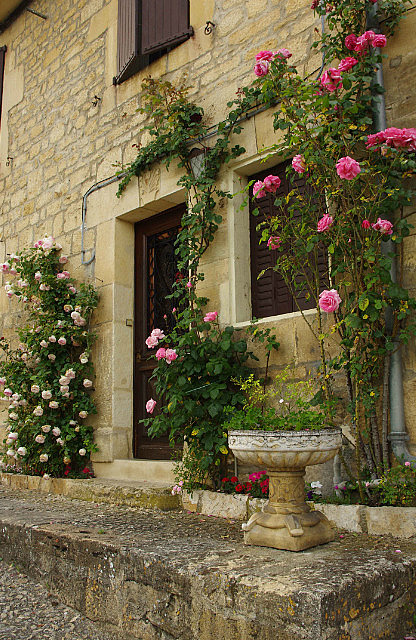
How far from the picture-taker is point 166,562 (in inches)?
90.0

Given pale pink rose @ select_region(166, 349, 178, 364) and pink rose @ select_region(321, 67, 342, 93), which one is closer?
pink rose @ select_region(321, 67, 342, 93)

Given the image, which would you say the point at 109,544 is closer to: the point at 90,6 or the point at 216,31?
the point at 216,31

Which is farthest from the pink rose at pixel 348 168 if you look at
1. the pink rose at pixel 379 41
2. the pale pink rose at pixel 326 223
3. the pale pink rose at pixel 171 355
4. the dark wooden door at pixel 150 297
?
the dark wooden door at pixel 150 297

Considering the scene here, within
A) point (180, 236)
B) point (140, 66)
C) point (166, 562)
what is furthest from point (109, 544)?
point (140, 66)

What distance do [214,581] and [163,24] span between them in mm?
4403

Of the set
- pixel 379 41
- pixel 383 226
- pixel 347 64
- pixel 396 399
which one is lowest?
pixel 396 399

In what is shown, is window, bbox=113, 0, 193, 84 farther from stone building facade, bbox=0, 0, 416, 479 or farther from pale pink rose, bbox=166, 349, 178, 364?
pale pink rose, bbox=166, 349, 178, 364

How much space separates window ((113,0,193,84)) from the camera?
462 centimetres

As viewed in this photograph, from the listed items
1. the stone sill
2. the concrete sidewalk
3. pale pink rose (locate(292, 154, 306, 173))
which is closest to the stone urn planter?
the concrete sidewalk

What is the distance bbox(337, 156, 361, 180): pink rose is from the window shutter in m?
2.88

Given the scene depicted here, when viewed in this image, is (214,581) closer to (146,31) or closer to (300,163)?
(300,163)

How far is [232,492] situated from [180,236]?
1.80 meters

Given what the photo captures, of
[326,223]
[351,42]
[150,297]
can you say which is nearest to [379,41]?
[351,42]

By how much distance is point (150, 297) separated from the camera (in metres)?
4.94
